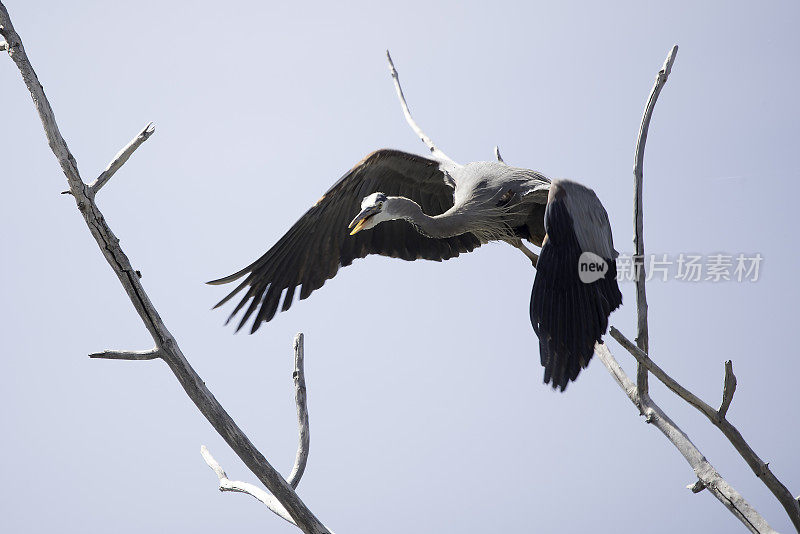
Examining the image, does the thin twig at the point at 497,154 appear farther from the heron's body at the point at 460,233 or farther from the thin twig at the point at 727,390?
the thin twig at the point at 727,390

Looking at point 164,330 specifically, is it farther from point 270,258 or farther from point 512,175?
point 512,175

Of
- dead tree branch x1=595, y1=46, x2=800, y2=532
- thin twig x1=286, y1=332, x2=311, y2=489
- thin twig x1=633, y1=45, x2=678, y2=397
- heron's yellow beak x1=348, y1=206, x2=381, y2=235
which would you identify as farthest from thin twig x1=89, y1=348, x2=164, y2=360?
thin twig x1=633, y1=45, x2=678, y2=397

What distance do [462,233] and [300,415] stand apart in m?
1.23

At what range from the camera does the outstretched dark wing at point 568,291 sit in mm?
3340

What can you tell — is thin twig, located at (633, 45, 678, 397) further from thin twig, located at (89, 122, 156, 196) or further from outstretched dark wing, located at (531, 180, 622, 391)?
thin twig, located at (89, 122, 156, 196)

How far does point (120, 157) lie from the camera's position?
3.07 metres

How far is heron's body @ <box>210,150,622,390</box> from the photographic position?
3387mm

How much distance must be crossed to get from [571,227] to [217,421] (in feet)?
5.33

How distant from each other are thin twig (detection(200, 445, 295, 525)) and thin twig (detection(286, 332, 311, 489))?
126mm

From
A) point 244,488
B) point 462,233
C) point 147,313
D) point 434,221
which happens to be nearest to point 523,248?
point 462,233

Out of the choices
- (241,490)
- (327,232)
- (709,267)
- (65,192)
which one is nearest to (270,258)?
(327,232)

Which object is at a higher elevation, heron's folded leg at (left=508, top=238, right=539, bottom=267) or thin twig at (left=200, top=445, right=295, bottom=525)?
heron's folded leg at (left=508, top=238, right=539, bottom=267)

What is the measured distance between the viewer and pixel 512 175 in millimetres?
4156

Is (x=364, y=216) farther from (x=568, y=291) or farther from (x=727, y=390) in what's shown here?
(x=727, y=390)
